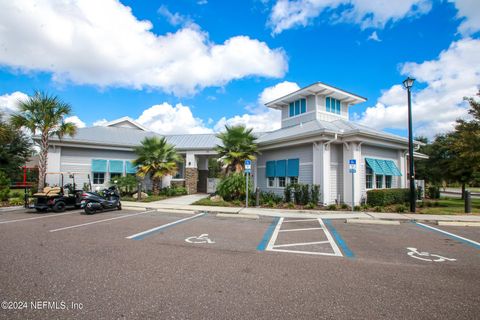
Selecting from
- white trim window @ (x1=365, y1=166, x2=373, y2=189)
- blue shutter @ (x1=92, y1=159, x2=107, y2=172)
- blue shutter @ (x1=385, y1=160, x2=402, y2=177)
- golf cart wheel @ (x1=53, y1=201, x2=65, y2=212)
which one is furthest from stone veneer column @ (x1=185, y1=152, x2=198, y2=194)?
blue shutter @ (x1=385, y1=160, x2=402, y2=177)

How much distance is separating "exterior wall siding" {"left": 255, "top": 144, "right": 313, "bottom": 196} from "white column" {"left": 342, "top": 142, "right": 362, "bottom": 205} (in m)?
2.01

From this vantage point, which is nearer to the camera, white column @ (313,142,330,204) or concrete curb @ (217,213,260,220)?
concrete curb @ (217,213,260,220)

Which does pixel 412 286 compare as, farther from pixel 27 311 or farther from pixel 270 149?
pixel 270 149

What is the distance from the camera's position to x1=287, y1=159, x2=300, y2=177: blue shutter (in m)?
16.4

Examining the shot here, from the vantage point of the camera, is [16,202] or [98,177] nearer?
[16,202]

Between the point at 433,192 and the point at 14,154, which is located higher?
the point at 14,154

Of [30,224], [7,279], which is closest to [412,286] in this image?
[7,279]

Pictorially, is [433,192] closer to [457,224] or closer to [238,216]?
[457,224]

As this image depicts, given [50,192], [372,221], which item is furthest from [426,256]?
[50,192]

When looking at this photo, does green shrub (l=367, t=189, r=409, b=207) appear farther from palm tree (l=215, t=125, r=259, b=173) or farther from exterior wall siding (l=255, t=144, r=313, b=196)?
palm tree (l=215, t=125, r=259, b=173)

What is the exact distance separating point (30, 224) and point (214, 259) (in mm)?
7997

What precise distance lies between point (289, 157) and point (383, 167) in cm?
606

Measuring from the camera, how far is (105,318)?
10.0ft

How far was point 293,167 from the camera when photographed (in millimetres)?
16672
